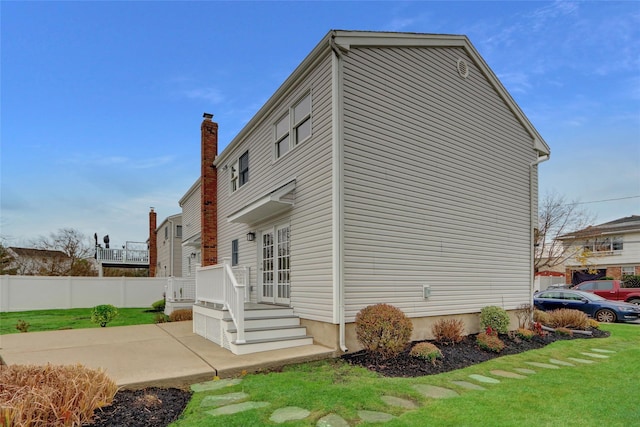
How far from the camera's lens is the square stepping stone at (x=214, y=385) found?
5123mm

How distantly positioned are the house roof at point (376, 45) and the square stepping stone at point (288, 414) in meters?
6.30

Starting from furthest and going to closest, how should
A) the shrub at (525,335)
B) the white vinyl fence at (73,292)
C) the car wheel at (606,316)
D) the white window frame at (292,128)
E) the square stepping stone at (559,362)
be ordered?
the white vinyl fence at (73,292) < the car wheel at (606,316) < the shrub at (525,335) < the white window frame at (292,128) < the square stepping stone at (559,362)

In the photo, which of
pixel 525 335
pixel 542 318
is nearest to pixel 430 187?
pixel 525 335

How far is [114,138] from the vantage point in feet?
54.6

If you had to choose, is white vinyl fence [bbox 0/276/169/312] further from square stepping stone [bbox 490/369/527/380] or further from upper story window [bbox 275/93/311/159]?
square stepping stone [bbox 490/369/527/380]

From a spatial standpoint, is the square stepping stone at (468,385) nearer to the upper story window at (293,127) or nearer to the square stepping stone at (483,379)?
the square stepping stone at (483,379)

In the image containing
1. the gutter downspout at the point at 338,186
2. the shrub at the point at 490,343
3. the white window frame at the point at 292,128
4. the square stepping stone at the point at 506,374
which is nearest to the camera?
the square stepping stone at the point at 506,374

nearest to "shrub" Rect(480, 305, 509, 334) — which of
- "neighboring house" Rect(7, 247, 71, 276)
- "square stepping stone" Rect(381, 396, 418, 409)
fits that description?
"square stepping stone" Rect(381, 396, 418, 409)

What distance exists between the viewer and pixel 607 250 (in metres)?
29.5

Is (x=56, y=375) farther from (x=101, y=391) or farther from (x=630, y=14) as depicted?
(x=630, y=14)

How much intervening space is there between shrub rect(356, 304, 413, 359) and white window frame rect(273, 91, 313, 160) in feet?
13.3

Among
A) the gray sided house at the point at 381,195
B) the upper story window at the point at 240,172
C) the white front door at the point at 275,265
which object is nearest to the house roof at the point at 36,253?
the upper story window at the point at 240,172

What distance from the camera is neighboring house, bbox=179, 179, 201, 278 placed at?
1772cm

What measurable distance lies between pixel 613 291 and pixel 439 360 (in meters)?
17.3
